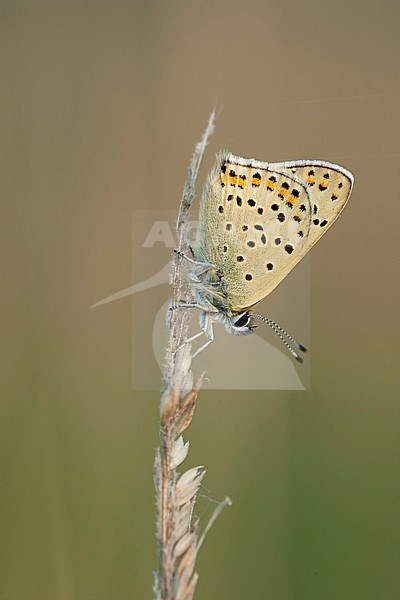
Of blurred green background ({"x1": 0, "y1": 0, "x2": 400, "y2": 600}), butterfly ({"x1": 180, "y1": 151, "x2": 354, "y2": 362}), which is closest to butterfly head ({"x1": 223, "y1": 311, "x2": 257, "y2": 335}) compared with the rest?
butterfly ({"x1": 180, "y1": 151, "x2": 354, "y2": 362})

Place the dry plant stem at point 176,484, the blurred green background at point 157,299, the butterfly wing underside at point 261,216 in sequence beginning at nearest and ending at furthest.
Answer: the dry plant stem at point 176,484 → the butterfly wing underside at point 261,216 → the blurred green background at point 157,299

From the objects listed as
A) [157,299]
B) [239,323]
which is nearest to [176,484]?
[239,323]

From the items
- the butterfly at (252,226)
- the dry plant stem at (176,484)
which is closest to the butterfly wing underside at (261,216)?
the butterfly at (252,226)

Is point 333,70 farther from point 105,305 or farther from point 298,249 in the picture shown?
point 105,305

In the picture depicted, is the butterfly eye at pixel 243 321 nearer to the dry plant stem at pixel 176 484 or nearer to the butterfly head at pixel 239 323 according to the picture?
the butterfly head at pixel 239 323

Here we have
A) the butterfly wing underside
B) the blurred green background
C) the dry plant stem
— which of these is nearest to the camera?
the dry plant stem

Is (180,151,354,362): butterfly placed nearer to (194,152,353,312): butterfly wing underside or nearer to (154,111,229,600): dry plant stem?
(194,152,353,312): butterfly wing underside

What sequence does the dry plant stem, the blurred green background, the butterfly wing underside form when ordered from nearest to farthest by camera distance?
the dry plant stem
the butterfly wing underside
the blurred green background

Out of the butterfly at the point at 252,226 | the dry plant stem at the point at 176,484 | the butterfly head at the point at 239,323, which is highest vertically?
the butterfly at the point at 252,226
